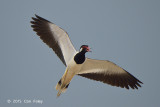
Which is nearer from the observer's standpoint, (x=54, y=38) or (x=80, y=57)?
(x=80, y=57)

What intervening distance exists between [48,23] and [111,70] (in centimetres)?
325

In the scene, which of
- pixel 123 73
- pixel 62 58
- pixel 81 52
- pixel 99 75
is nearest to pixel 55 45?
pixel 62 58

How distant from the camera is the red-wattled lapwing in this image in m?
8.76

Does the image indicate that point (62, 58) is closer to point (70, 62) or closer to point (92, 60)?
point (70, 62)

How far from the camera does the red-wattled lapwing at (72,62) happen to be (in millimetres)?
8758

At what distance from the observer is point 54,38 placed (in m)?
9.05

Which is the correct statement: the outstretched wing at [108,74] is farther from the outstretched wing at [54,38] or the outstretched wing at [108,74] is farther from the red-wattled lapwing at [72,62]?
the outstretched wing at [54,38]

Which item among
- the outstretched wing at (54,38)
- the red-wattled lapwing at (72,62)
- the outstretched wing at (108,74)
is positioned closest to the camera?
the red-wattled lapwing at (72,62)

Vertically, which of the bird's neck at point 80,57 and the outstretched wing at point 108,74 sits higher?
the bird's neck at point 80,57

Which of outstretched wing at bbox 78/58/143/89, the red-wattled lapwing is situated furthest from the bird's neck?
outstretched wing at bbox 78/58/143/89

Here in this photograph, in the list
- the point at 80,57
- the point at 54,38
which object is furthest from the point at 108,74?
the point at 54,38

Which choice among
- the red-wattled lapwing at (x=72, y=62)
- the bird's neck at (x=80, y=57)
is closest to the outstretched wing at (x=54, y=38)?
the red-wattled lapwing at (x=72, y=62)

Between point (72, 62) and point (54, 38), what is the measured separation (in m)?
1.33

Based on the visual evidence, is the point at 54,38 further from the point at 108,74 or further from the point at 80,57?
the point at 108,74
